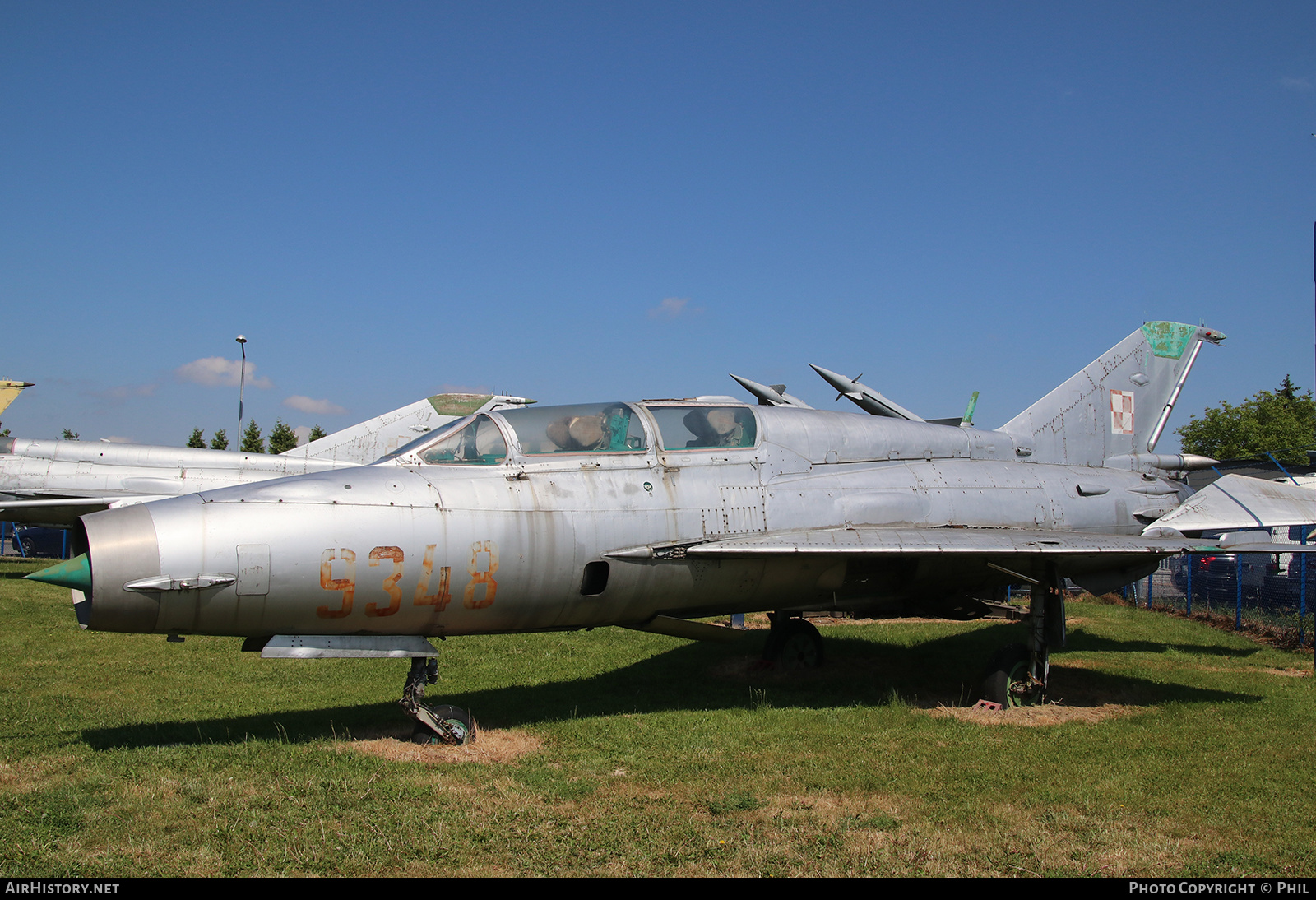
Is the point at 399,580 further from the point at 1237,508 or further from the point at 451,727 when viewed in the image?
the point at 1237,508

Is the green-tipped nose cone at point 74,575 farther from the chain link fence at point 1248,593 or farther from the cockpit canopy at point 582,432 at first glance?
the chain link fence at point 1248,593

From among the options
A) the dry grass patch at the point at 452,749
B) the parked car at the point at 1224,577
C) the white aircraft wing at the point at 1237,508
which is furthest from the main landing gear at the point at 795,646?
the parked car at the point at 1224,577

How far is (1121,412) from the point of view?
12508mm

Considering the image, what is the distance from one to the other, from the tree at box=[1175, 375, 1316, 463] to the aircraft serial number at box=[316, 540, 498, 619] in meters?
68.7

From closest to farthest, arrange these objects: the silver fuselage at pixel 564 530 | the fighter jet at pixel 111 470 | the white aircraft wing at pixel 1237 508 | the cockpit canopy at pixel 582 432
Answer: the silver fuselage at pixel 564 530, the cockpit canopy at pixel 582 432, the white aircraft wing at pixel 1237 508, the fighter jet at pixel 111 470

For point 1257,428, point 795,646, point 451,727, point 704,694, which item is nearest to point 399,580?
point 451,727

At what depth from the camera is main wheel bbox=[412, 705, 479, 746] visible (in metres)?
7.34

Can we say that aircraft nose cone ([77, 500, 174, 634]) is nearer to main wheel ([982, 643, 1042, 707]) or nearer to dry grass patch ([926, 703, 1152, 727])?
dry grass patch ([926, 703, 1152, 727])

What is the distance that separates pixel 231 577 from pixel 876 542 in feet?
17.9

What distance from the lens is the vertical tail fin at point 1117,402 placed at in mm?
11859

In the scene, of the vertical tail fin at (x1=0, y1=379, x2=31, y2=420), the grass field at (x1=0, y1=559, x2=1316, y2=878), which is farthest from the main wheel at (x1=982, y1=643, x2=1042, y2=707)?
the vertical tail fin at (x1=0, y1=379, x2=31, y2=420)

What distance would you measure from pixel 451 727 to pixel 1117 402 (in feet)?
33.6

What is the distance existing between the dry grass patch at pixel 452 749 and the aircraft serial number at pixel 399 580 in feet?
3.77

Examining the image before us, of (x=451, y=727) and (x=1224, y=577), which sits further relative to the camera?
(x=1224, y=577)
